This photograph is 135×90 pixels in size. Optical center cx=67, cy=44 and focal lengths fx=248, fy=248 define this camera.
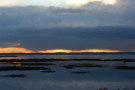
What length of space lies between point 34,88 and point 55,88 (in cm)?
210

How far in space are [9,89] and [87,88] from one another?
7629 mm

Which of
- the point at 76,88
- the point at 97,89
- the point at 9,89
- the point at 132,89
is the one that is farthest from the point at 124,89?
the point at 9,89

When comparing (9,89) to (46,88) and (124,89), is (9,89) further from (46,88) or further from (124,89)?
(124,89)

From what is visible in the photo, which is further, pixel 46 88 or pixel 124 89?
pixel 46 88

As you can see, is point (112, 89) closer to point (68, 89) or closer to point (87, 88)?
point (87, 88)

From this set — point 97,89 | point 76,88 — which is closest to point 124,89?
point 97,89

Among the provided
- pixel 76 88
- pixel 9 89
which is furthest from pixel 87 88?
pixel 9 89

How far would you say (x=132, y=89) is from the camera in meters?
23.1

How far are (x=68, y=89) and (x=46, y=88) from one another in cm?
228

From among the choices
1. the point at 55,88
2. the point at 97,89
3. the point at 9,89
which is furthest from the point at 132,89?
the point at 9,89

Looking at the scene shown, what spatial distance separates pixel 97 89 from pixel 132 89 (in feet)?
10.7

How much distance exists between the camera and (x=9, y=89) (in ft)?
79.5

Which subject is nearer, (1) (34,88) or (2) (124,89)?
(2) (124,89)

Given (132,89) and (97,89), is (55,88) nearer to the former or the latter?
(97,89)
